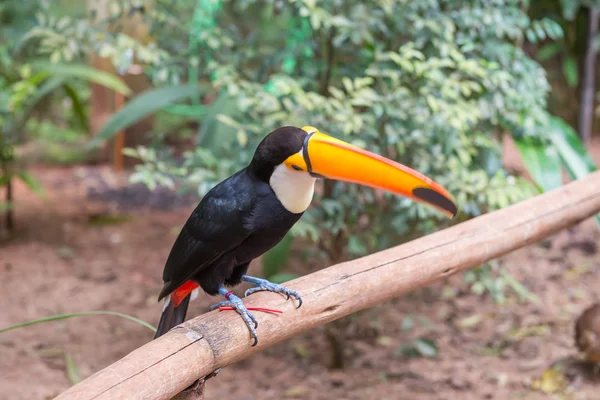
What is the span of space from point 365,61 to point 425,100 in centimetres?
37

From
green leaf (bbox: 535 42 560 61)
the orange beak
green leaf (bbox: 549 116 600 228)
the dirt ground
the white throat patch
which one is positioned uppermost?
the orange beak

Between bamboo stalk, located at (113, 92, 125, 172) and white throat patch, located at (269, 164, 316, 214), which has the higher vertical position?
white throat patch, located at (269, 164, 316, 214)

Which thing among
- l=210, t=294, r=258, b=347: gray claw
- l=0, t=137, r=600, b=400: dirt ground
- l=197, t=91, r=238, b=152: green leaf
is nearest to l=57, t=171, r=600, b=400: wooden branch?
l=210, t=294, r=258, b=347: gray claw

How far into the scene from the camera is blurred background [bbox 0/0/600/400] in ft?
7.64

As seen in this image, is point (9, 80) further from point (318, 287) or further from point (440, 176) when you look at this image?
point (318, 287)

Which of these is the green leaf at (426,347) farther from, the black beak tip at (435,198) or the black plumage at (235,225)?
the black beak tip at (435,198)

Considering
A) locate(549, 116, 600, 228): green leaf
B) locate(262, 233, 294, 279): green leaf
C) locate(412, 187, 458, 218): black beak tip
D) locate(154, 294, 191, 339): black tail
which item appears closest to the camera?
locate(412, 187, 458, 218): black beak tip

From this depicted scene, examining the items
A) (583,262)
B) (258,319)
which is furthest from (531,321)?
(258,319)

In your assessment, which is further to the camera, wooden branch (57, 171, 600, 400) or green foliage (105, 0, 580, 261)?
green foliage (105, 0, 580, 261)

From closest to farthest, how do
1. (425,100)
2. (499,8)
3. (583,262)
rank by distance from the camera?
(425,100)
(499,8)
(583,262)

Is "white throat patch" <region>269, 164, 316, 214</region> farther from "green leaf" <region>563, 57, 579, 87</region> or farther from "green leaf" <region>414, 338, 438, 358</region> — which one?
"green leaf" <region>563, 57, 579, 87</region>

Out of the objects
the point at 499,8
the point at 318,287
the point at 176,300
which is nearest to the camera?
the point at 318,287

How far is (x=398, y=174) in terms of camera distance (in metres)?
1.35

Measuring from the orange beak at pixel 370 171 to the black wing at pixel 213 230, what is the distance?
8.6 inches
